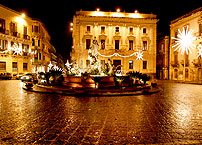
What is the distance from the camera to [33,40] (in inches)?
1481

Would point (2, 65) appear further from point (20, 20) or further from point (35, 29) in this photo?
point (35, 29)

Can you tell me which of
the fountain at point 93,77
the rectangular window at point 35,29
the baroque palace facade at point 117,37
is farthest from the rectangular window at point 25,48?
the fountain at point 93,77

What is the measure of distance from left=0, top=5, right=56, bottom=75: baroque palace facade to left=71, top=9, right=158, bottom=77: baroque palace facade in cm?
1000

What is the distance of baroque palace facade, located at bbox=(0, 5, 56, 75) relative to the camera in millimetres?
29078

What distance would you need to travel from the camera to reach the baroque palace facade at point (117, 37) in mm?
32594

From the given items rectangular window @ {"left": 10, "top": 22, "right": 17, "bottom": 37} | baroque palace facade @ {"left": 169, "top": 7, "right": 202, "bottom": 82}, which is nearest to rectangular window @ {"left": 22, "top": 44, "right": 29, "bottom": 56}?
rectangular window @ {"left": 10, "top": 22, "right": 17, "bottom": 37}

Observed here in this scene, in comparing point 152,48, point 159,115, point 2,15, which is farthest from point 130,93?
point 2,15

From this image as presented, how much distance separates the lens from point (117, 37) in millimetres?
33625

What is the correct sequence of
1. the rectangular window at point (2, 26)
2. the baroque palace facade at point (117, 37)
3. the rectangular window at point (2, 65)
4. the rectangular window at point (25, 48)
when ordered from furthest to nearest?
1. the rectangular window at point (25, 48)
2. the baroque palace facade at point (117, 37)
3. the rectangular window at point (2, 65)
4. the rectangular window at point (2, 26)

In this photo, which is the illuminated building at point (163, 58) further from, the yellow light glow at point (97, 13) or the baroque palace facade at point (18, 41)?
the baroque palace facade at point (18, 41)

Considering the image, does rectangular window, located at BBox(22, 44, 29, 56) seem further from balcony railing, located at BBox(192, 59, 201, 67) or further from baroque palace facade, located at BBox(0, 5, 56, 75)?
balcony railing, located at BBox(192, 59, 201, 67)

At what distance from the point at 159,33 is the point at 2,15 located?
35511 mm

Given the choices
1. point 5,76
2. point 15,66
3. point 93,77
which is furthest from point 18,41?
point 93,77

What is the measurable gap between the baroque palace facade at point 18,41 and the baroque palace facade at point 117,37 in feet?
32.8
